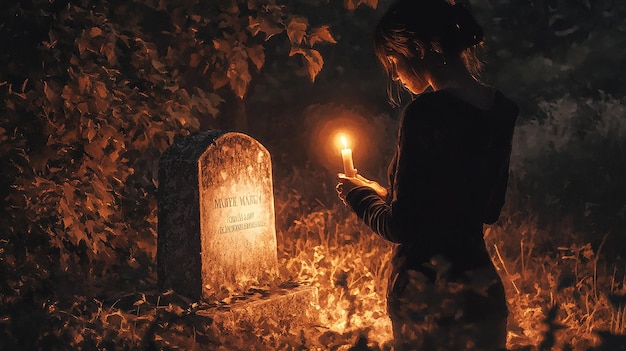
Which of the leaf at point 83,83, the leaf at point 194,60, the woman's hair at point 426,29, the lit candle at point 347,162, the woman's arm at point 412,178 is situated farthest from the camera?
the leaf at point 194,60

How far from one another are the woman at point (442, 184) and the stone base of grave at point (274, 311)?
3.19 meters

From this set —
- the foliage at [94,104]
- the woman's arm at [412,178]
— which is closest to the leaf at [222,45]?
the foliage at [94,104]

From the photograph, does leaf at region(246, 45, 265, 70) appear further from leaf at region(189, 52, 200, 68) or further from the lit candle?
the lit candle

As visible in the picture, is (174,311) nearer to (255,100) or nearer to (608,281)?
(608,281)

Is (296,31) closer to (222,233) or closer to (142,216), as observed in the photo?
(222,233)

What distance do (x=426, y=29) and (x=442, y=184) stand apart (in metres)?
0.57

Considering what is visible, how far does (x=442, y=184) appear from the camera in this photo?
2756 millimetres

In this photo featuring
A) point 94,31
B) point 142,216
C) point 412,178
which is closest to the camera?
point 412,178

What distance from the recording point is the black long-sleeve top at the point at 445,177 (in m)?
2.71

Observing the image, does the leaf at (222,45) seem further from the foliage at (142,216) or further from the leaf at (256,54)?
the leaf at (256,54)

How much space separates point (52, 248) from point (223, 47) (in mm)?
2418

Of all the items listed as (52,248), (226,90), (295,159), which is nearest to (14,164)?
(52,248)

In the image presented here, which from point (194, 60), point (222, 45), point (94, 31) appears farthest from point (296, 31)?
point (94, 31)

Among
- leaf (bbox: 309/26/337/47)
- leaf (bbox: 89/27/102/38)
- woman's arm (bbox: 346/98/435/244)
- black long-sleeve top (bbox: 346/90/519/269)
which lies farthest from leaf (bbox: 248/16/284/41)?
woman's arm (bbox: 346/98/435/244)
